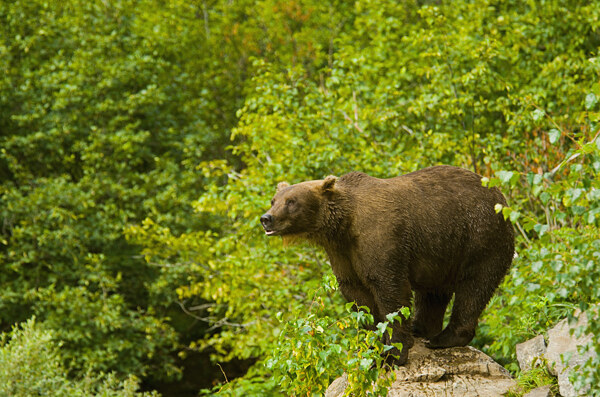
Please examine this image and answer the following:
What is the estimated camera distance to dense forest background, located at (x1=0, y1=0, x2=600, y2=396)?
10289 millimetres

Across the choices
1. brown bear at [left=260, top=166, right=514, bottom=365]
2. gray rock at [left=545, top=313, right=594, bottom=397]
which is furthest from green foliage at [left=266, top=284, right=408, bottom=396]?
gray rock at [left=545, top=313, right=594, bottom=397]

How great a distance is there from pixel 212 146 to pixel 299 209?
40.0 feet

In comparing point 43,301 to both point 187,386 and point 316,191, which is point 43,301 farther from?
point 316,191

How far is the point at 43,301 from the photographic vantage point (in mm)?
12867

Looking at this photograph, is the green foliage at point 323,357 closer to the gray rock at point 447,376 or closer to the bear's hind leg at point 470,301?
the gray rock at point 447,376

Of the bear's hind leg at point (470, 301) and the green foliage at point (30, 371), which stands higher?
the bear's hind leg at point (470, 301)

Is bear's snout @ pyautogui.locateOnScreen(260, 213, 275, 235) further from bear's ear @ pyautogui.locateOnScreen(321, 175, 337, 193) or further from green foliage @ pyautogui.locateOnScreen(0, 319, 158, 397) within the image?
green foliage @ pyautogui.locateOnScreen(0, 319, 158, 397)

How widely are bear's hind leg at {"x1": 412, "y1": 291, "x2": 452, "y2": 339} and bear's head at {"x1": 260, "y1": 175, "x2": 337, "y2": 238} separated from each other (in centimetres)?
126

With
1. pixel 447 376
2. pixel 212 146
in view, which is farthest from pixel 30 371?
pixel 212 146

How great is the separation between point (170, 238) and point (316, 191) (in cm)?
667

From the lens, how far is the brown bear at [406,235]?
218 inches

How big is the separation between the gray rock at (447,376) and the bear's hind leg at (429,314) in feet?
0.87

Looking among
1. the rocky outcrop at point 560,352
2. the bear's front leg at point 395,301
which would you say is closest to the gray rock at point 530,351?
the rocky outcrop at point 560,352

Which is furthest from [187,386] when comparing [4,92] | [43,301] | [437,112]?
[437,112]
